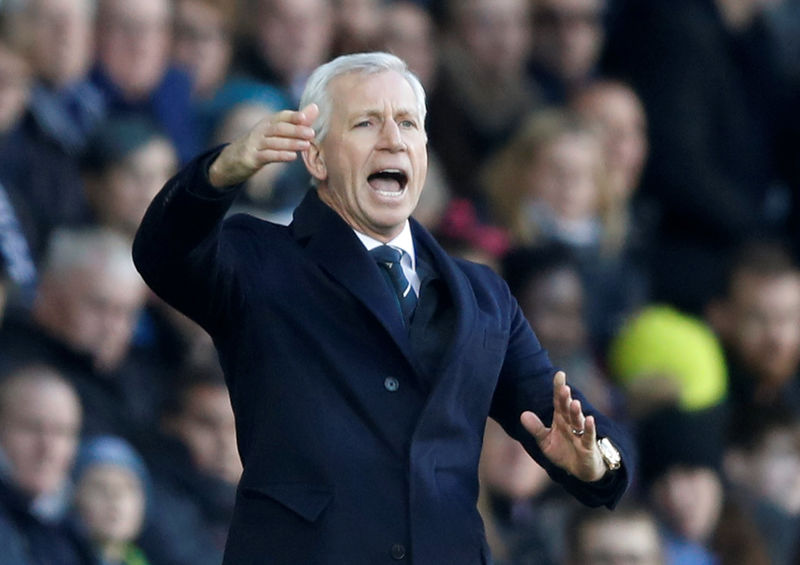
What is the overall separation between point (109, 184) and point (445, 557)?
3524mm

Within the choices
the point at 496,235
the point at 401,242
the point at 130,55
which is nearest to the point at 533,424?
the point at 401,242

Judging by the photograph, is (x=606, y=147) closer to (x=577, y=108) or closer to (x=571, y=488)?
(x=577, y=108)

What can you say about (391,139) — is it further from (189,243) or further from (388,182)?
(189,243)

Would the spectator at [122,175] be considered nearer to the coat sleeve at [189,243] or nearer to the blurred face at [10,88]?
the blurred face at [10,88]

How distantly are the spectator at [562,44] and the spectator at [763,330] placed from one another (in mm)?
1173

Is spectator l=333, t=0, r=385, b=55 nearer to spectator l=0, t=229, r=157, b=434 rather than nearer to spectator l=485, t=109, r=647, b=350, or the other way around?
spectator l=485, t=109, r=647, b=350

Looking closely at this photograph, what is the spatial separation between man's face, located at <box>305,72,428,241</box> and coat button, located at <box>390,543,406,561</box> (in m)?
0.59

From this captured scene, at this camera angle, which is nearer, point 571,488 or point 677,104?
point 571,488

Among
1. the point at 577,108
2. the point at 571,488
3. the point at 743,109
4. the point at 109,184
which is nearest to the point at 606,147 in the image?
the point at 577,108

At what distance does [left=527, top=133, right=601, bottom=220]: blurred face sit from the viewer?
322 inches

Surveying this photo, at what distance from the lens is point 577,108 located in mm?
8789

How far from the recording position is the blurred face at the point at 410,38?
27.0 feet

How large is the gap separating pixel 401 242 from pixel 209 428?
9.29 ft

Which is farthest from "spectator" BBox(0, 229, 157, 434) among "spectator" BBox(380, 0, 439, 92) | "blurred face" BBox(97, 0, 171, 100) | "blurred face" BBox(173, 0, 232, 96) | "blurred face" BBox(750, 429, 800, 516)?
"blurred face" BBox(750, 429, 800, 516)
